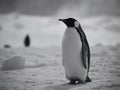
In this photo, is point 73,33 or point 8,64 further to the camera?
point 8,64

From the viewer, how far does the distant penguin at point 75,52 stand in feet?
17.0

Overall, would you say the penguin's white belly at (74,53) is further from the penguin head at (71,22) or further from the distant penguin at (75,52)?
the penguin head at (71,22)

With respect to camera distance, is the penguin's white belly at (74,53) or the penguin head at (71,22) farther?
the penguin head at (71,22)

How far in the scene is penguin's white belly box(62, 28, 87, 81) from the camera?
5.17m

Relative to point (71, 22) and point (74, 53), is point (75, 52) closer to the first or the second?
point (74, 53)

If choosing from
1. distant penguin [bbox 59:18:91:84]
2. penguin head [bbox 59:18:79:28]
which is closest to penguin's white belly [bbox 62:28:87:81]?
distant penguin [bbox 59:18:91:84]

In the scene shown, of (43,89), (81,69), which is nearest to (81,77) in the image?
(81,69)

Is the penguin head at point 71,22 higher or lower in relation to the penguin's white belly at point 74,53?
higher

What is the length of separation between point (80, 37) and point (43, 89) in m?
1.50

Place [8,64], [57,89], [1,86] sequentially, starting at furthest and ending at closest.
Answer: [8,64] → [1,86] → [57,89]

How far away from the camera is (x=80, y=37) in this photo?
524cm

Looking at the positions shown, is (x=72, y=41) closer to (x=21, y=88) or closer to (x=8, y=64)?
(x=21, y=88)

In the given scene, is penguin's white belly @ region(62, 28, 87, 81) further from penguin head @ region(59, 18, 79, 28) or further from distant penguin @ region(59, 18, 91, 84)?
penguin head @ region(59, 18, 79, 28)

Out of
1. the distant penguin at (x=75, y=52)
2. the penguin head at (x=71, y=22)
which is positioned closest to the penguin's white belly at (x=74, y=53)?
the distant penguin at (x=75, y=52)
